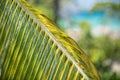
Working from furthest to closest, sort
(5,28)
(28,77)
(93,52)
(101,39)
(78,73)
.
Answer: (101,39)
(93,52)
(5,28)
(28,77)
(78,73)

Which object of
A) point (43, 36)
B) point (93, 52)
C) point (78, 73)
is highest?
point (43, 36)

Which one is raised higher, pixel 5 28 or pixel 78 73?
pixel 5 28

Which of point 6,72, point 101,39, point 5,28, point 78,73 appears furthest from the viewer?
point 101,39

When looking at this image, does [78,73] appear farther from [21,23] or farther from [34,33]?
[21,23]

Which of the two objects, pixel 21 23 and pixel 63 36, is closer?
pixel 63 36

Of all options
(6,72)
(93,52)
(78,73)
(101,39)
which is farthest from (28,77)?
(101,39)

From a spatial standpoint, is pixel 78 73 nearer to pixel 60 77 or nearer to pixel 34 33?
pixel 60 77
